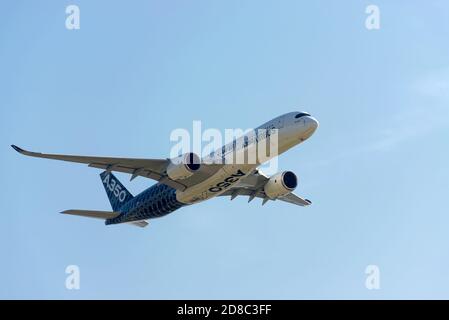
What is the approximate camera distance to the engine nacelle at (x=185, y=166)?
49000mm

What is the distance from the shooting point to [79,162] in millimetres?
49625

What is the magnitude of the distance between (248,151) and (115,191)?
20.5 meters

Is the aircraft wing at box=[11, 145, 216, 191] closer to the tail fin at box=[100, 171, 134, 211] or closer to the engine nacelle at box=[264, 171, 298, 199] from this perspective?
the engine nacelle at box=[264, 171, 298, 199]

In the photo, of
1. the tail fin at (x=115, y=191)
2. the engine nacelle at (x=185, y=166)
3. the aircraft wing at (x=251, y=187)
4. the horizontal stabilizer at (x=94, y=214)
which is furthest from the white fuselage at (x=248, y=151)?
the tail fin at (x=115, y=191)

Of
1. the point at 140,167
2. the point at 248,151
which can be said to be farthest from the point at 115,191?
the point at 248,151

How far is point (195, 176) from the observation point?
50.1 metres

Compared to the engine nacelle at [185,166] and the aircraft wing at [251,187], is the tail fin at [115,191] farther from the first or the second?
the engine nacelle at [185,166]

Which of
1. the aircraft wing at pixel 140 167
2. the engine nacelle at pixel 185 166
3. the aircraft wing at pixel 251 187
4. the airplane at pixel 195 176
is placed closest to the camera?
the airplane at pixel 195 176

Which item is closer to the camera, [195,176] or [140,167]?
[195,176]

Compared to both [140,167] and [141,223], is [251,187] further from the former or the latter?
[140,167]

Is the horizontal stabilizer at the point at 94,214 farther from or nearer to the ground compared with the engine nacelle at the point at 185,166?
nearer to the ground

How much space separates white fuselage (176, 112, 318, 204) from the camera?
46875mm
